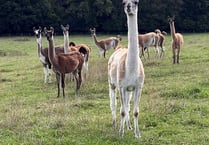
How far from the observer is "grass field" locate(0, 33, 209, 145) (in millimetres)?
6582

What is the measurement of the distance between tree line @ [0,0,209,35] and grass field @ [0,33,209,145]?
27.7 m

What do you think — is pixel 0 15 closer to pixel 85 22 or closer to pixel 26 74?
pixel 85 22

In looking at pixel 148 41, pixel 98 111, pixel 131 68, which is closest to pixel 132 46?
pixel 131 68

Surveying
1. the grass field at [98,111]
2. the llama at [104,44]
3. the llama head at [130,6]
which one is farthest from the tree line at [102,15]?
the llama head at [130,6]

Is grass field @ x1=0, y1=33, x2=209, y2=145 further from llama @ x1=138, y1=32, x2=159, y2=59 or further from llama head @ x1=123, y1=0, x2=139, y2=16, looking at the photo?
llama @ x1=138, y1=32, x2=159, y2=59

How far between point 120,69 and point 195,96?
13.5ft

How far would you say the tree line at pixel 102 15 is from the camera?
41.8 meters

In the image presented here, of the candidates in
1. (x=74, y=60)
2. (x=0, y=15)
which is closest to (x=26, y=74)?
(x=74, y=60)

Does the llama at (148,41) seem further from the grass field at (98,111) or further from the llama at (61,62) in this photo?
the llama at (61,62)

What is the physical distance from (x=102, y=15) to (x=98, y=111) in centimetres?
3460

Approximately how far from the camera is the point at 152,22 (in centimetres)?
4244

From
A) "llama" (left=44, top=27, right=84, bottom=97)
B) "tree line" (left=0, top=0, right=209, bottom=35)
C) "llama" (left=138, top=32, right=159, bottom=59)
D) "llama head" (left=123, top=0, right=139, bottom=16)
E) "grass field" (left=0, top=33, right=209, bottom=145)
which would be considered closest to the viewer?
"llama head" (left=123, top=0, right=139, bottom=16)

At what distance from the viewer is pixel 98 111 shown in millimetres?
8867

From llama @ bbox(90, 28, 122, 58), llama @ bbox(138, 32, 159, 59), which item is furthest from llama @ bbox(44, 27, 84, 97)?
llama @ bbox(90, 28, 122, 58)
